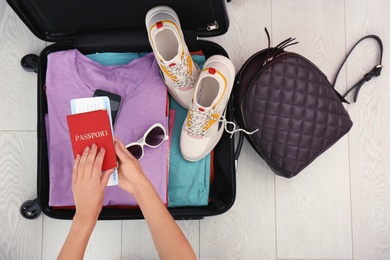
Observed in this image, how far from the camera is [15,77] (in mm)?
969

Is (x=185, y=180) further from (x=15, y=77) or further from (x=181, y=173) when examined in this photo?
(x=15, y=77)

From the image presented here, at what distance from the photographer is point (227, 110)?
86 cm

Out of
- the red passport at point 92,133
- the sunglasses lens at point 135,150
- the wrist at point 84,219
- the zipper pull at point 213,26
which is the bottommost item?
the wrist at point 84,219

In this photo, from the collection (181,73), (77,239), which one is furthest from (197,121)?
(77,239)

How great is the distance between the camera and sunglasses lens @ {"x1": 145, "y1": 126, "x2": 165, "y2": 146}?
2.52 feet

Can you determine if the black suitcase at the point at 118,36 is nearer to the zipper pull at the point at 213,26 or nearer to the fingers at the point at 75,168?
the zipper pull at the point at 213,26

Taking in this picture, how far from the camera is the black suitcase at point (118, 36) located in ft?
2.52

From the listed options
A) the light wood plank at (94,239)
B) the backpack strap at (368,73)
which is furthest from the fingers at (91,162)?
the backpack strap at (368,73)

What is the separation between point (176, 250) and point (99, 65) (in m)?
0.46

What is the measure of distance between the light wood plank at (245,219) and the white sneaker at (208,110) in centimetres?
20

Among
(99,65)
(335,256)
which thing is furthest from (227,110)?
(335,256)

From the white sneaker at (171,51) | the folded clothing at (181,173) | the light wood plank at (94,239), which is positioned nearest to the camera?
the white sneaker at (171,51)

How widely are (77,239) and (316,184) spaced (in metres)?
0.67

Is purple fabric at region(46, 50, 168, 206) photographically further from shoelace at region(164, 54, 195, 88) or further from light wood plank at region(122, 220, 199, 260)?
light wood plank at region(122, 220, 199, 260)
